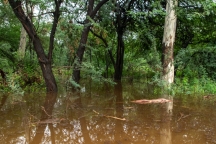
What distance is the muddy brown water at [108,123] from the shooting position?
3.18 metres

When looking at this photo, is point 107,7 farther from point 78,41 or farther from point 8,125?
point 8,125

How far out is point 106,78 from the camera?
8.83m

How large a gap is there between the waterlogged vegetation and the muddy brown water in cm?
2

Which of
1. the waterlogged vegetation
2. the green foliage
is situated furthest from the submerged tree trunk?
the green foliage

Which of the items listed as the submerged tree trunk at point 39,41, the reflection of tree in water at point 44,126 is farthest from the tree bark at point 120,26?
the reflection of tree in water at point 44,126

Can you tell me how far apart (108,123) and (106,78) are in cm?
495

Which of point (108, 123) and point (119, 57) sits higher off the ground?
point (119, 57)

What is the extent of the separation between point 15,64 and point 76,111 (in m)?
5.37

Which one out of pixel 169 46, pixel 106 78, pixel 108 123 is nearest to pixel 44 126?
pixel 108 123

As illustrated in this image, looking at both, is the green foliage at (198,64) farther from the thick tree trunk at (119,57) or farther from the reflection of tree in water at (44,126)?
the reflection of tree in water at (44,126)

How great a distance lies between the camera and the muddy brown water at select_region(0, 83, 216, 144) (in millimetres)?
3184

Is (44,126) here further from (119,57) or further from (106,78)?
(119,57)

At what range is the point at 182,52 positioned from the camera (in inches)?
343

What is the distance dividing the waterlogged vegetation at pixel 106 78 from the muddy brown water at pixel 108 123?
2cm
